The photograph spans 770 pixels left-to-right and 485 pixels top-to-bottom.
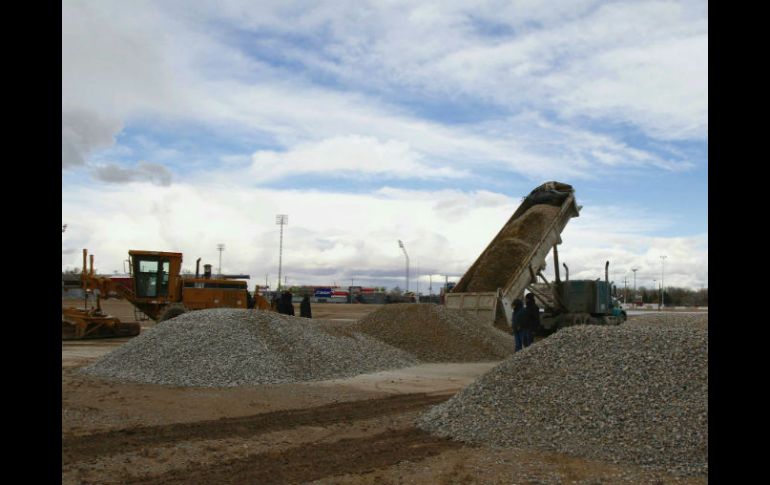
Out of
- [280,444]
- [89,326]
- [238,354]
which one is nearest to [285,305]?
[238,354]

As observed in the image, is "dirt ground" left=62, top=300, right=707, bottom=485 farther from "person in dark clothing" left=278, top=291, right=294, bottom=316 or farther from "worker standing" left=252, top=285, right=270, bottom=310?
"worker standing" left=252, top=285, right=270, bottom=310

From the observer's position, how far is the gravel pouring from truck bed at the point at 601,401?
24.0 ft

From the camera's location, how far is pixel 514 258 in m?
20.5

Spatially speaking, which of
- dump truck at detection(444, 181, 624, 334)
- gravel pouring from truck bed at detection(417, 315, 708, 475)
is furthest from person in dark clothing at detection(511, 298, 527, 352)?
gravel pouring from truck bed at detection(417, 315, 708, 475)

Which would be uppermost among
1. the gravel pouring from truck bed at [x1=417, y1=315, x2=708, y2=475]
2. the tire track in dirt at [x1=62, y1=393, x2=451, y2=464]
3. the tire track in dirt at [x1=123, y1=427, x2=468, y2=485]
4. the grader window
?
the grader window

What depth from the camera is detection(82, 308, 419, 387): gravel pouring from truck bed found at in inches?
554

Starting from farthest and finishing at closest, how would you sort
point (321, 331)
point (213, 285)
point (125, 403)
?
point (213, 285), point (321, 331), point (125, 403)

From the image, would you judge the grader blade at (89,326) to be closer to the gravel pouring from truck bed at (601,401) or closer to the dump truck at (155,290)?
the dump truck at (155,290)

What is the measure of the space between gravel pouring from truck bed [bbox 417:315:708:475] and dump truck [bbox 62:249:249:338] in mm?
14501

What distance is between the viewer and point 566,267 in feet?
69.6

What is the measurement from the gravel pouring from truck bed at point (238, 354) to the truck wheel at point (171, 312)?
457 cm
